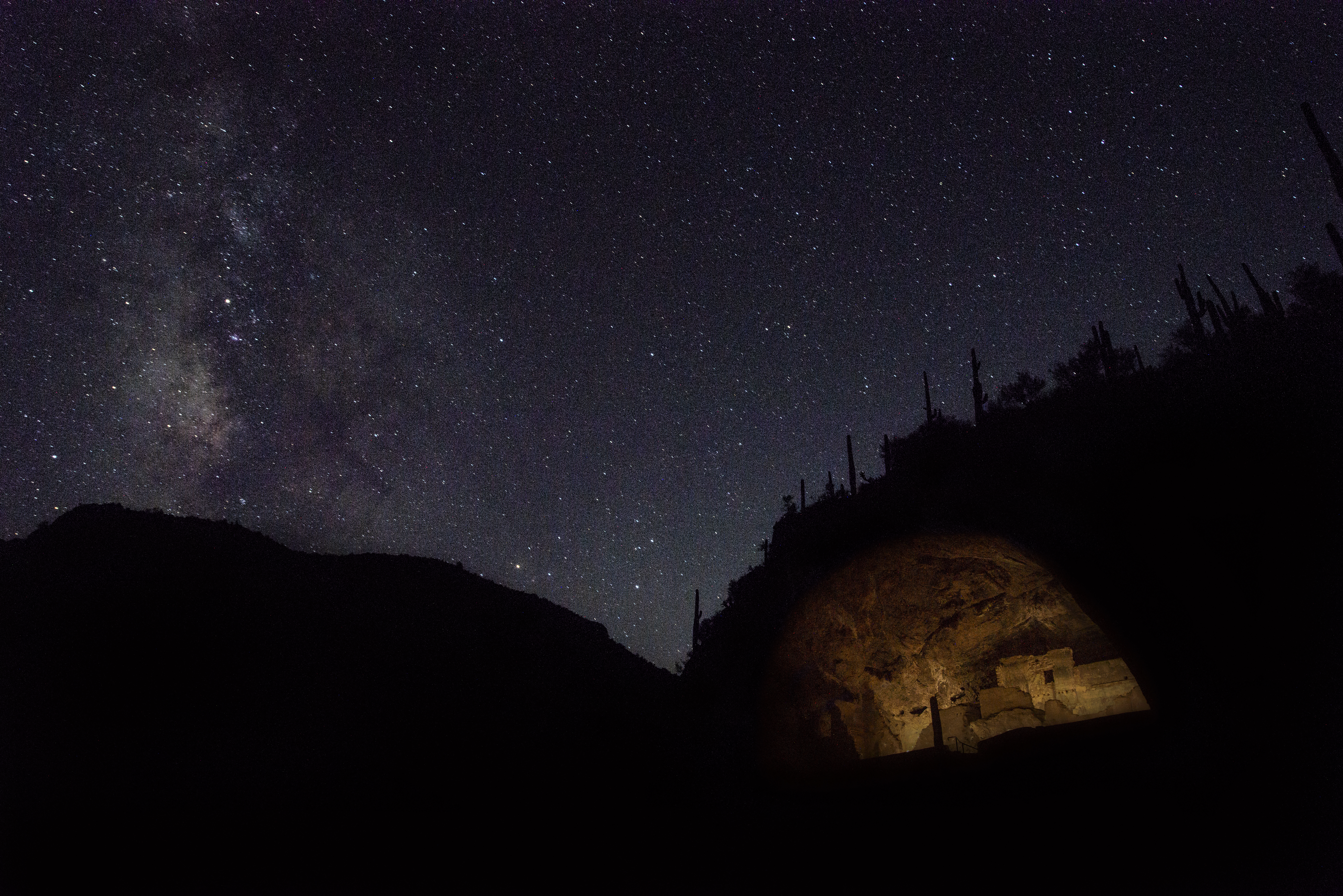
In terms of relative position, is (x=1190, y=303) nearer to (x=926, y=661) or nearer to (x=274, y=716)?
(x=926, y=661)

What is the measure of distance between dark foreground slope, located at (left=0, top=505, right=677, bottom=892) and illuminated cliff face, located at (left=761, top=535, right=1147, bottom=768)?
392cm

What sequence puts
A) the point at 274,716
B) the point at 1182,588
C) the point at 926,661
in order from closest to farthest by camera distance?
the point at 1182,588, the point at 274,716, the point at 926,661

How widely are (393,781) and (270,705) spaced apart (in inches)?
192

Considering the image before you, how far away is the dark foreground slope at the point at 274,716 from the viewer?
16312 millimetres

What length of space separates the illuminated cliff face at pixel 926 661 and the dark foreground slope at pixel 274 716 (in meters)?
3.92

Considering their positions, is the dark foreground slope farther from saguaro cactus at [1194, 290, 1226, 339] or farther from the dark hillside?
saguaro cactus at [1194, 290, 1226, 339]

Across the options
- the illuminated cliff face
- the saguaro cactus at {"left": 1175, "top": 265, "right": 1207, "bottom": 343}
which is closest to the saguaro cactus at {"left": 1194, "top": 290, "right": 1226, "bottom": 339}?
the saguaro cactus at {"left": 1175, "top": 265, "right": 1207, "bottom": 343}

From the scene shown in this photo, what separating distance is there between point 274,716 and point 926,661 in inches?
741

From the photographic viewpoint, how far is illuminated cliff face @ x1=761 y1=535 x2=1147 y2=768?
18.5 meters

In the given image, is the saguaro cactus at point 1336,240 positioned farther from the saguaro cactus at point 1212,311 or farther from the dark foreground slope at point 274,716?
the dark foreground slope at point 274,716

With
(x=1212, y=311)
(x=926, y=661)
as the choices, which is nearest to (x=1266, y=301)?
(x=1212, y=311)

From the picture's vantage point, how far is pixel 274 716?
779 inches

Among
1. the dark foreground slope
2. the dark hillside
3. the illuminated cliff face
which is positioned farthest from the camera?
the illuminated cliff face

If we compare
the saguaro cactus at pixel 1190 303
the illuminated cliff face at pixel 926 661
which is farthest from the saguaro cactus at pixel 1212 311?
the illuminated cliff face at pixel 926 661
